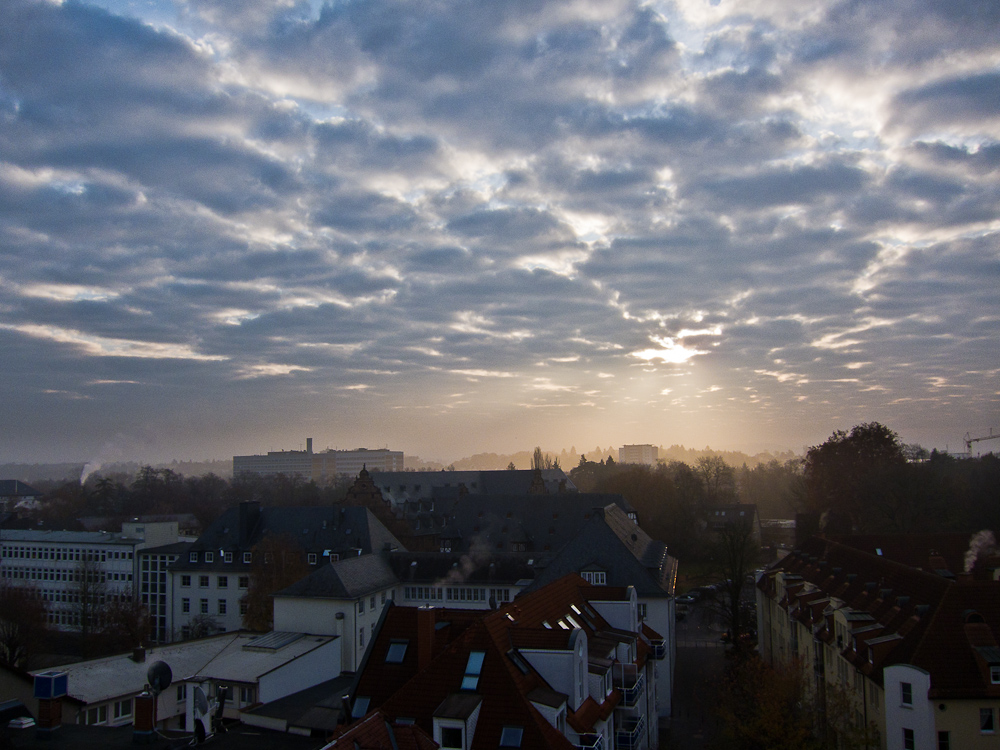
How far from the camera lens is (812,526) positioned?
251 feet

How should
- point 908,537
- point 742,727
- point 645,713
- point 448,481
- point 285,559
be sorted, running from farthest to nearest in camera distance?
point 448,481, point 285,559, point 908,537, point 645,713, point 742,727

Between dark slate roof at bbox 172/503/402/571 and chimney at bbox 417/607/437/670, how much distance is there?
37.8 meters

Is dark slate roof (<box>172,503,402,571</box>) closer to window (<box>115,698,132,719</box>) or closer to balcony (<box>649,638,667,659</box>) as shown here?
window (<box>115,698,132,719</box>)

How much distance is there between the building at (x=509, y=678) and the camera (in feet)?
71.8

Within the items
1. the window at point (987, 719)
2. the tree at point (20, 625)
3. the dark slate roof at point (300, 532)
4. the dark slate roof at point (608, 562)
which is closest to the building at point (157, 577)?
the dark slate roof at point (300, 532)

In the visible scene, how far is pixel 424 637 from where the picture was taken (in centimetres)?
2714

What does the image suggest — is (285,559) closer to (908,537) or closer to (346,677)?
(346,677)

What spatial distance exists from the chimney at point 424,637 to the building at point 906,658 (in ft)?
55.3

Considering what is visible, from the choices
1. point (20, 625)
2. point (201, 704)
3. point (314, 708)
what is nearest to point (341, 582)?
point (314, 708)

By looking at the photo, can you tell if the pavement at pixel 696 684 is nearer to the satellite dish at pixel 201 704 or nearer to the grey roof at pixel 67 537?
the satellite dish at pixel 201 704

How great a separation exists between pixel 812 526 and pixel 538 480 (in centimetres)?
4906

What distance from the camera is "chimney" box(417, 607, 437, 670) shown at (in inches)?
1061

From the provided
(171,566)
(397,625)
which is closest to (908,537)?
(397,625)

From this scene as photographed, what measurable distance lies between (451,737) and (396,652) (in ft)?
20.8
